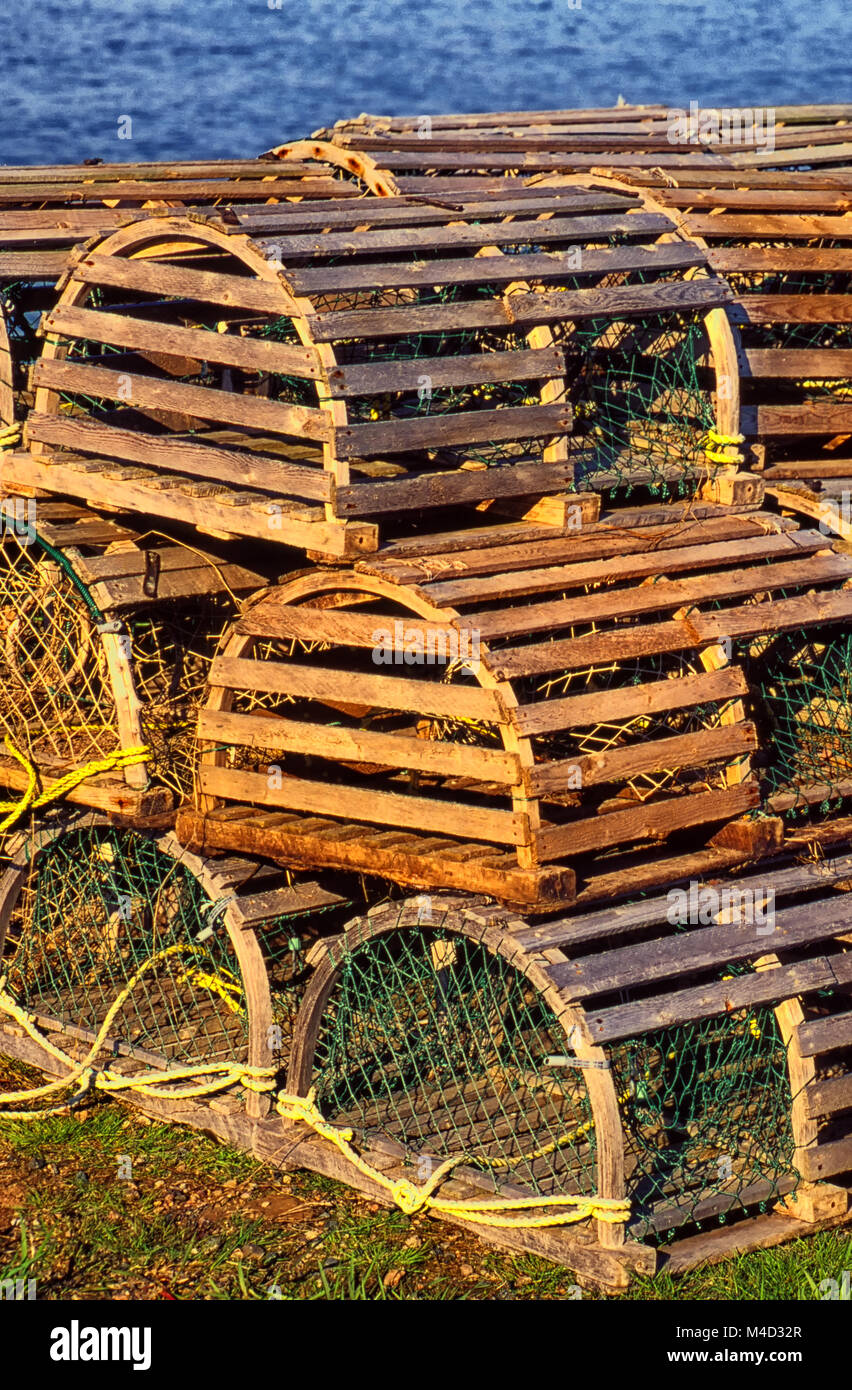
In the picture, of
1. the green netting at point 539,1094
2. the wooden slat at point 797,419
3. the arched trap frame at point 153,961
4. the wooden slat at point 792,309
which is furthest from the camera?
the wooden slat at point 797,419

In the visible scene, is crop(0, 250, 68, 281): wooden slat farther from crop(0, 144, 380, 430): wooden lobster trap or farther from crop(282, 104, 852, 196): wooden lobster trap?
crop(282, 104, 852, 196): wooden lobster trap

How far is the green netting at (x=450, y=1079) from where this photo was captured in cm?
651

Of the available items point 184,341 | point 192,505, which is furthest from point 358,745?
point 184,341

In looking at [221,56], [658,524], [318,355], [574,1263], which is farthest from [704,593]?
[221,56]

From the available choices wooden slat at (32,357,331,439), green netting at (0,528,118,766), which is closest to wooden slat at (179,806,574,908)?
green netting at (0,528,118,766)

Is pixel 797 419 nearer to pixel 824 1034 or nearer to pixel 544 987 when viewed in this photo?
pixel 824 1034

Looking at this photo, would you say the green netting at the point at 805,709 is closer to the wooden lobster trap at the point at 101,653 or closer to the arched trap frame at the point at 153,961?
the arched trap frame at the point at 153,961

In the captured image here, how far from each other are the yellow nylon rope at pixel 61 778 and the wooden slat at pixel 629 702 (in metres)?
1.62

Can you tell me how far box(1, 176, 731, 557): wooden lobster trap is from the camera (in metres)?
6.03

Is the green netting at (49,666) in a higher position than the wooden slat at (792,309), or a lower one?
lower

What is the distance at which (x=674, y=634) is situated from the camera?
20.3ft

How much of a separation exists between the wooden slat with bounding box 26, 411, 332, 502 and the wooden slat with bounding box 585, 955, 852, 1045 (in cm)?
183

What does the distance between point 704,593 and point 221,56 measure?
149 feet

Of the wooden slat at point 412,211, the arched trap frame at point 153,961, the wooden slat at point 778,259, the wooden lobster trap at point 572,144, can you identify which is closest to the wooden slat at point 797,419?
the wooden slat at point 778,259
